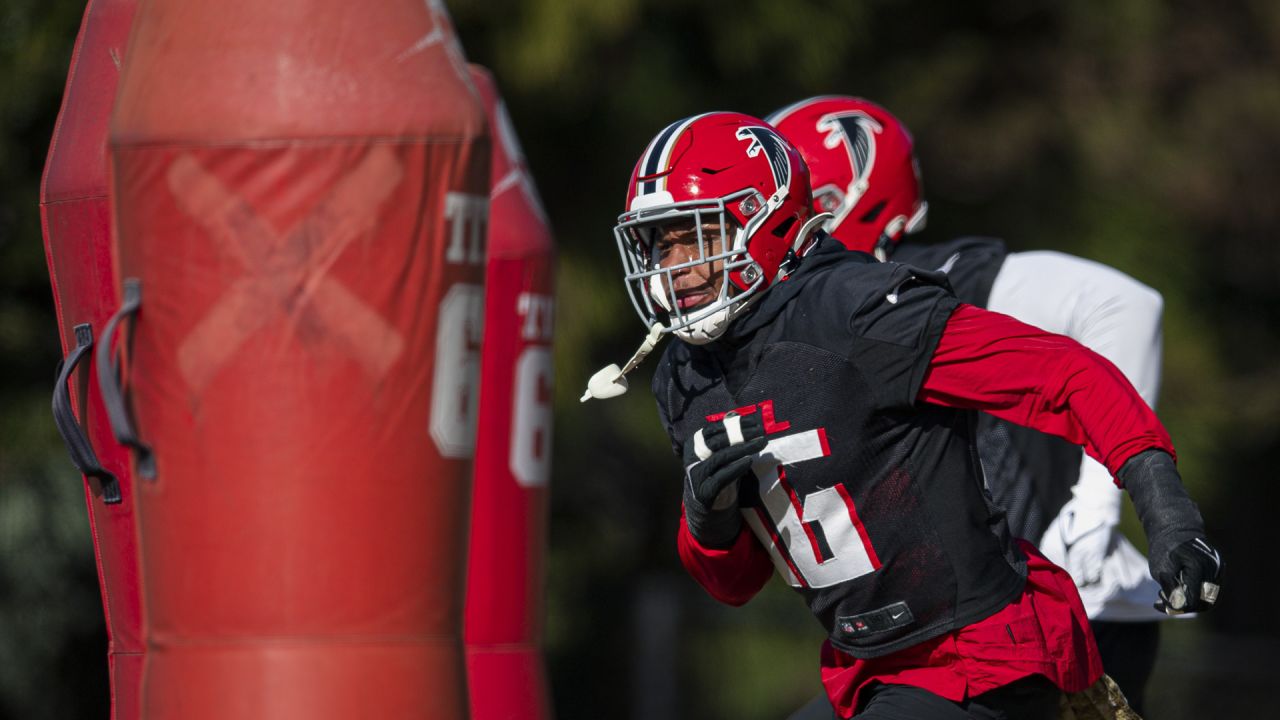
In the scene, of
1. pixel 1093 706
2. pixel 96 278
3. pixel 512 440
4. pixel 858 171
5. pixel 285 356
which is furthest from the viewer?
pixel 512 440

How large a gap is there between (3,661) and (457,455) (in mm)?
6363

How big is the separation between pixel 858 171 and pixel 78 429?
2.13 meters

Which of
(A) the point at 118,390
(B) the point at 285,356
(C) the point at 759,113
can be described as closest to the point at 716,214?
(B) the point at 285,356

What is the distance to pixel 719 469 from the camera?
3.15 meters

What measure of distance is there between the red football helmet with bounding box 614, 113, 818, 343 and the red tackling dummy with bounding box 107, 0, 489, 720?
506 mm

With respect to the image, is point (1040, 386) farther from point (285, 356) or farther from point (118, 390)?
point (118, 390)

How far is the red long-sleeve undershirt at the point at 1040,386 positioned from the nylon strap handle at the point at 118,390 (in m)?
1.42

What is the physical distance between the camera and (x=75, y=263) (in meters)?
3.80

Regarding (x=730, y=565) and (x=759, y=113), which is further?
(x=759, y=113)

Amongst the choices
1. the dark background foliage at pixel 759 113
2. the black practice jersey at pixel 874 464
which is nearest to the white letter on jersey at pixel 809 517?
the black practice jersey at pixel 874 464

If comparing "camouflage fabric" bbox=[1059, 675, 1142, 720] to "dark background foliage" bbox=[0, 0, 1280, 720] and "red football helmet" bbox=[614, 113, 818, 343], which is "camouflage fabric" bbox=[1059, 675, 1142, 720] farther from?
"dark background foliage" bbox=[0, 0, 1280, 720]

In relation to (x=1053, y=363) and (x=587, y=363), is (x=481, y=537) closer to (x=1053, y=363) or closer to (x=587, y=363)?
(x=1053, y=363)

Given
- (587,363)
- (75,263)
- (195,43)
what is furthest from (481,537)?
(587,363)

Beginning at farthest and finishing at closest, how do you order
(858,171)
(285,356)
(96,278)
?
1. (858,171)
2. (96,278)
3. (285,356)
